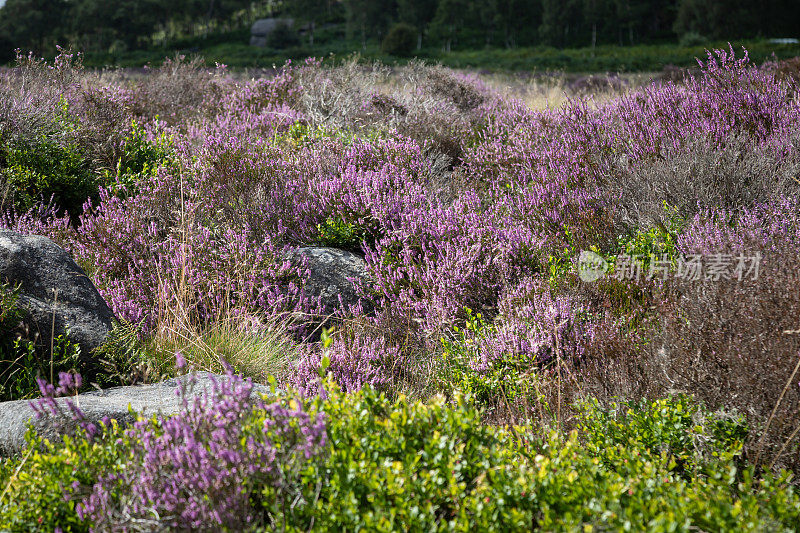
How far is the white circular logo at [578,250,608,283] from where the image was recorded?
3404 millimetres

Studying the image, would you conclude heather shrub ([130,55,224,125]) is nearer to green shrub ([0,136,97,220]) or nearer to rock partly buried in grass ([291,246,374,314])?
green shrub ([0,136,97,220])

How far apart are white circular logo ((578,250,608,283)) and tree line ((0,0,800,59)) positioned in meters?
53.9

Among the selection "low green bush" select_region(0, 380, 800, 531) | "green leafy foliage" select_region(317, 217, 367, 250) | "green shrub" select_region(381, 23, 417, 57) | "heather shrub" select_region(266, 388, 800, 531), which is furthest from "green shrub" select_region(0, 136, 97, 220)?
"green shrub" select_region(381, 23, 417, 57)

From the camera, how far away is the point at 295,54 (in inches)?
1804

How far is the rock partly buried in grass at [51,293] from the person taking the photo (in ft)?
9.83

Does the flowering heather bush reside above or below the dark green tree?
below

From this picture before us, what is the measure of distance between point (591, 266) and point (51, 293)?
3.38m

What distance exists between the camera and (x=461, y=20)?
61469mm

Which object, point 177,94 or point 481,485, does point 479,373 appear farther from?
point 177,94

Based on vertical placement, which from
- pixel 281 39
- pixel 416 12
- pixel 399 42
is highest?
pixel 416 12

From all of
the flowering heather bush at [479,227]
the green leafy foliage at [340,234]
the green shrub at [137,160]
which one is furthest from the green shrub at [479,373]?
the green shrub at [137,160]

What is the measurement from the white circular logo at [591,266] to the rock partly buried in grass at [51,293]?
301 centimetres

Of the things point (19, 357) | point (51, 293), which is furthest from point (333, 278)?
point (19, 357)

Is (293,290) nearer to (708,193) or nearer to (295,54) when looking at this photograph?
(708,193)
